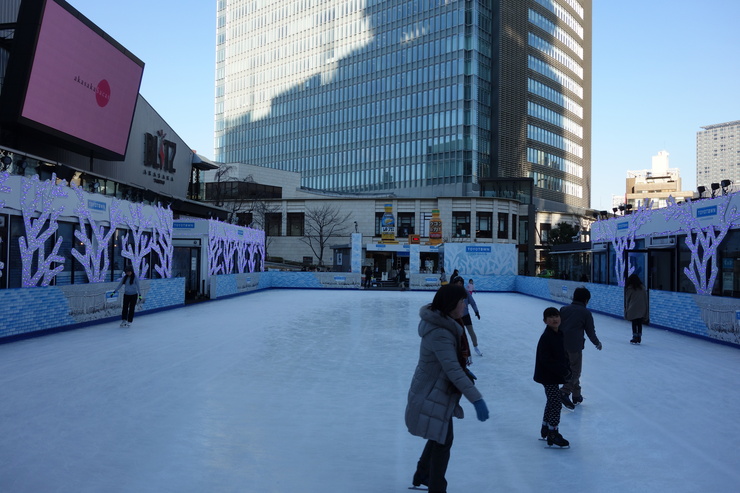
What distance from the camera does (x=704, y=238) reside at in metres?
17.6

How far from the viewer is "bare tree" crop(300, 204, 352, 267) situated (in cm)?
6694

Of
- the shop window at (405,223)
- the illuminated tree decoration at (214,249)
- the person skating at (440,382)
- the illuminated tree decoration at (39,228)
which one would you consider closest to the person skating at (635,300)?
the person skating at (440,382)

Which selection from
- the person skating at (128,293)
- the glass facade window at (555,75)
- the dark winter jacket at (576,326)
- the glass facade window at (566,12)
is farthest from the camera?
the glass facade window at (566,12)

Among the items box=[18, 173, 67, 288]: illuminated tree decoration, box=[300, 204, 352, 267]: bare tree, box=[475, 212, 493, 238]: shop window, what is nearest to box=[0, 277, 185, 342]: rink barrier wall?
box=[18, 173, 67, 288]: illuminated tree decoration

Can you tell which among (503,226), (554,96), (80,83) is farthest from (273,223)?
(554,96)

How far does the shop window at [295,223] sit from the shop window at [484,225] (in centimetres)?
2159

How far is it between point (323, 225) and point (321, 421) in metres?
59.8

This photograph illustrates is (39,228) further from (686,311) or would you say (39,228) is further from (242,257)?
(242,257)

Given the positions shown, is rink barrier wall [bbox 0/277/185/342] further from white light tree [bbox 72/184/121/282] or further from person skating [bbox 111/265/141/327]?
person skating [bbox 111/265/141/327]

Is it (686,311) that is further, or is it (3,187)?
(686,311)

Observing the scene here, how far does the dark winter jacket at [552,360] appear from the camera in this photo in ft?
19.5

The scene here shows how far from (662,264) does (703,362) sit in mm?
10090

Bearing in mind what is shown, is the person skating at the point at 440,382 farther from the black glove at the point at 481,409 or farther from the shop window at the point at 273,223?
the shop window at the point at 273,223

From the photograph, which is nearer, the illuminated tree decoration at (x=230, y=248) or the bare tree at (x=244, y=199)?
the illuminated tree decoration at (x=230, y=248)
